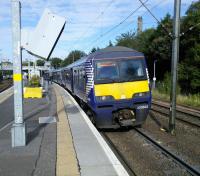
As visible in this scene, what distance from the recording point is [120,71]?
41.5 ft

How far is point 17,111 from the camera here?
27.4 feet

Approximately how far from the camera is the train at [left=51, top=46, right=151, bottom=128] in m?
12.4

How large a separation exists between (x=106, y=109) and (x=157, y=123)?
355 cm

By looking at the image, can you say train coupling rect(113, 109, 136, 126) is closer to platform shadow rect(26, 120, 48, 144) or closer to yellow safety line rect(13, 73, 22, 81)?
platform shadow rect(26, 120, 48, 144)

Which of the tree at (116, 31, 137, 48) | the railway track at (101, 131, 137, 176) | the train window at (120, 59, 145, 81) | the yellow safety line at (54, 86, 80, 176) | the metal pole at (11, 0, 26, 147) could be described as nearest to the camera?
the yellow safety line at (54, 86, 80, 176)

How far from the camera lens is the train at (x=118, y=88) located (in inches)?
487

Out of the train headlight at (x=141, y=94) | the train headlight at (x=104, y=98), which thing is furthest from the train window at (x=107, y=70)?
the train headlight at (x=141, y=94)

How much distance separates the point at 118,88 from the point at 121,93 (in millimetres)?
188

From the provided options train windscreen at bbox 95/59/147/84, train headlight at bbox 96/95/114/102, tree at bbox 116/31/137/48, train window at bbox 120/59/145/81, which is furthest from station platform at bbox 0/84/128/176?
tree at bbox 116/31/137/48

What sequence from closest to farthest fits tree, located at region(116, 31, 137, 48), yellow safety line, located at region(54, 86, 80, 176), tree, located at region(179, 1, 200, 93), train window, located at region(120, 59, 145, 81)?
yellow safety line, located at region(54, 86, 80, 176)
train window, located at region(120, 59, 145, 81)
tree, located at region(179, 1, 200, 93)
tree, located at region(116, 31, 137, 48)

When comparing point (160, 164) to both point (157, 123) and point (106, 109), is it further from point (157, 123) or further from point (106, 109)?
point (157, 123)

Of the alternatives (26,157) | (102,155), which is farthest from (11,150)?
(102,155)

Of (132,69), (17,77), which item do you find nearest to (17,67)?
(17,77)

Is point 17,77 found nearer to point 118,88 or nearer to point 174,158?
point 174,158
